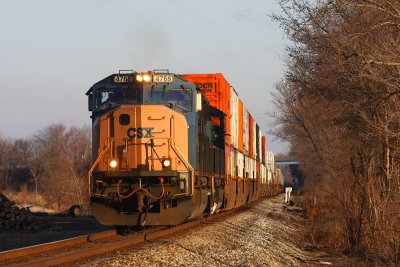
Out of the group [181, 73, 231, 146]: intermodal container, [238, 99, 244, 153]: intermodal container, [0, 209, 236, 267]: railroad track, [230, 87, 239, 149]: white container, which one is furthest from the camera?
[238, 99, 244, 153]: intermodal container

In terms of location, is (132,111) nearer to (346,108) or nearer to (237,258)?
(237,258)

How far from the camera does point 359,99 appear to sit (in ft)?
57.1

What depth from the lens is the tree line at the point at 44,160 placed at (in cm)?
6550

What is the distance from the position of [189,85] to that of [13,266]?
724 centimetres

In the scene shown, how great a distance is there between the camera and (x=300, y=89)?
21938 millimetres

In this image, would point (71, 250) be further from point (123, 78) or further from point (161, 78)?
point (161, 78)

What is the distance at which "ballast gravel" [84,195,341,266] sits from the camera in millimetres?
10984

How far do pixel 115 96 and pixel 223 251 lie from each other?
4903mm

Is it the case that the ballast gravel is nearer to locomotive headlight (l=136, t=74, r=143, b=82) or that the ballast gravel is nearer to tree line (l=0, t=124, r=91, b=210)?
locomotive headlight (l=136, t=74, r=143, b=82)

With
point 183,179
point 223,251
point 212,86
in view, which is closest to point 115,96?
point 183,179

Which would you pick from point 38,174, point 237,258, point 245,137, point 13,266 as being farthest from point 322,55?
point 38,174

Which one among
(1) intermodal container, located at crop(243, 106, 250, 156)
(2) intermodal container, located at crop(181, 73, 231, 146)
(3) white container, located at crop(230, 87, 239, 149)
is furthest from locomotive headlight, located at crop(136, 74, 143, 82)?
(1) intermodal container, located at crop(243, 106, 250, 156)

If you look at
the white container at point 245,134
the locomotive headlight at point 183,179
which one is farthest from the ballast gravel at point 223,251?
the white container at point 245,134

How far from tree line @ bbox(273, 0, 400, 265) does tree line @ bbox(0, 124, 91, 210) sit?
42054 mm
